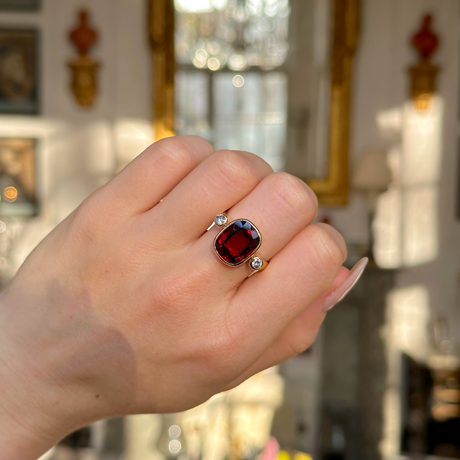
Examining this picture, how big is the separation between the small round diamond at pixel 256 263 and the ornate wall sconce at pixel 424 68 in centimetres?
280

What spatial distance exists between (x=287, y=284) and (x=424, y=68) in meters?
2.82

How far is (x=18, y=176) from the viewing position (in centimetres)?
299

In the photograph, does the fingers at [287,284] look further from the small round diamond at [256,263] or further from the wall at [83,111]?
the wall at [83,111]

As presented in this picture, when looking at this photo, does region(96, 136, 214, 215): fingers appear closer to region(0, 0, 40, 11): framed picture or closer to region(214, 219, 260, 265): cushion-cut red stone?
region(214, 219, 260, 265): cushion-cut red stone

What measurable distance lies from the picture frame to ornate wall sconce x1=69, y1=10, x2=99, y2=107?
0.31 m

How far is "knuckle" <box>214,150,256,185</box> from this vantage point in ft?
1.41

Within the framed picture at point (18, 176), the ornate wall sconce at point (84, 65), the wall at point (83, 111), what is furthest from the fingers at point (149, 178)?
the framed picture at point (18, 176)

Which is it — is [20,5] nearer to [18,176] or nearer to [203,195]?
[18,176]

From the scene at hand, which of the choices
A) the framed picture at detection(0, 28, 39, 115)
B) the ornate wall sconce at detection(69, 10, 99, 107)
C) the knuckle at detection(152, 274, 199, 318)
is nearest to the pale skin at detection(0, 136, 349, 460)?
the knuckle at detection(152, 274, 199, 318)

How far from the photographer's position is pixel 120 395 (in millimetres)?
483

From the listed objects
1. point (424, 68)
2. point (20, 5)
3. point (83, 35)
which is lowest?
point (424, 68)

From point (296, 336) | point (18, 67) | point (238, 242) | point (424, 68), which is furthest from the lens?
point (18, 67)

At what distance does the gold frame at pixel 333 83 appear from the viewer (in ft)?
9.04

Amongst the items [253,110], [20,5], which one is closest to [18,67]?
[20,5]
